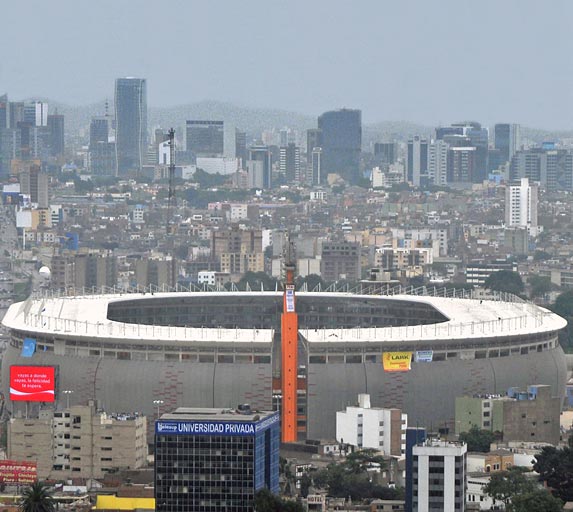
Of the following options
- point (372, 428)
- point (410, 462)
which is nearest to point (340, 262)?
point (372, 428)

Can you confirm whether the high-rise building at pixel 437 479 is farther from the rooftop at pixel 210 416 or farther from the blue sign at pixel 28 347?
the blue sign at pixel 28 347

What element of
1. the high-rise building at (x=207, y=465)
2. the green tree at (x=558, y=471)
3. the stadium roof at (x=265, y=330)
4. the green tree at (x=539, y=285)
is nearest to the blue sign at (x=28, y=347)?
the stadium roof at (x=265, y=330)

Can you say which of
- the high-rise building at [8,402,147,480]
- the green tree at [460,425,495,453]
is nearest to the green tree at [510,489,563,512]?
the green tree at [460,425,495,453]

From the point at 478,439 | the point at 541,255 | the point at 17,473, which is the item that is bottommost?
the point at 541,255

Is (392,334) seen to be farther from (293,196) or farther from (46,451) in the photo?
(293,196)

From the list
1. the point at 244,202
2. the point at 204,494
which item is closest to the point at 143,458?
the point at 204,494

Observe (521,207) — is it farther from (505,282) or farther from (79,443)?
(79,443)
